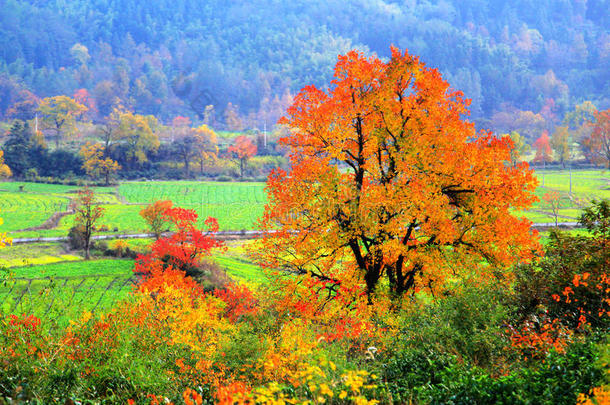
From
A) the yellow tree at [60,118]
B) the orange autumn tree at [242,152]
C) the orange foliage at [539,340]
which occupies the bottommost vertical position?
the orange foliage at [539,340]

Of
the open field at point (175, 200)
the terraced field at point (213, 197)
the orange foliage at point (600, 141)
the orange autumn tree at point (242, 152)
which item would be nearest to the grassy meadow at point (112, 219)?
the open field at point (175, 200)

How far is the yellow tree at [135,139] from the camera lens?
8612cm

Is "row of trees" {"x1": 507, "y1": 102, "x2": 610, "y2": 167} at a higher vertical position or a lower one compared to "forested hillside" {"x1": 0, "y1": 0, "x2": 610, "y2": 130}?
lower

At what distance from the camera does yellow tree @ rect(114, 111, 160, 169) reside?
86.1 meters

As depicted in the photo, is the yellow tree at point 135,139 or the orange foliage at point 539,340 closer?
the orange foliage at point 539,340

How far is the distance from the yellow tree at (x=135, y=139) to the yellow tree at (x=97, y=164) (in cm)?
469

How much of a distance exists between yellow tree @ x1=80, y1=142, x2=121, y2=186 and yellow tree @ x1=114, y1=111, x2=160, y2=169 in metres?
4.69

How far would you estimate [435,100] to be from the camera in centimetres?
1376

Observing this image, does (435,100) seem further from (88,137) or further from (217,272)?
(88,137)

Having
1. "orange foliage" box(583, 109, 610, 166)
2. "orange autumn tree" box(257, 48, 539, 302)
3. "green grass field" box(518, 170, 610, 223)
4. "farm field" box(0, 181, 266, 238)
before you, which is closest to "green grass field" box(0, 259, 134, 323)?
"orange autumn tree" box(257, 48, 539, 302)

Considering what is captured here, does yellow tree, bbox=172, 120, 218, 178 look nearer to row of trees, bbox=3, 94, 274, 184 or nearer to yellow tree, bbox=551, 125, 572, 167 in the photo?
row of trees, bbox=3, 94, 274, 184

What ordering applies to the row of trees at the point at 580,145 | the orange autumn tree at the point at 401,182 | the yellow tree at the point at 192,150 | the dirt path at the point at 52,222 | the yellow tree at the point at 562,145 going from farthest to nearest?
1. the yellow tree at the point at 192,150
2. the yellow tree at the point at 562,145
3. the row of trees at the point at 580,145
4. the dirt path at the point at 52,222
5. the orange autumn tree at the point at 401,182

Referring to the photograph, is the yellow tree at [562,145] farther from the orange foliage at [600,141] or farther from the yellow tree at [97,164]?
the yellow tree at [97,164]

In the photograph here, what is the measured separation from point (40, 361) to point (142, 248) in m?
32.9
